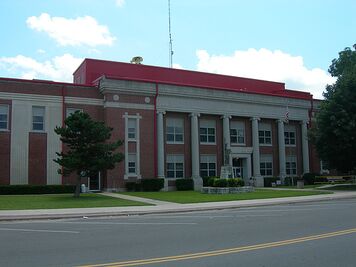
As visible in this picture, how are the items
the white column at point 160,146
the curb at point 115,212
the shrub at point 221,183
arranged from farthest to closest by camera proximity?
the white column at point 160,146, the shrub at point 221,183, the curb at point 115,212

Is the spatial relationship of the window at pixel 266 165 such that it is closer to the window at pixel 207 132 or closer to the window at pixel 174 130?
the window at pixel 207 132

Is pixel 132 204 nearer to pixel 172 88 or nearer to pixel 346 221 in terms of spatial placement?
pixel 346 221

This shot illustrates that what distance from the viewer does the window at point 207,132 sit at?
150 feet

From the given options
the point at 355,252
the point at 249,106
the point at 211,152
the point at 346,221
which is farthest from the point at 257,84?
the point at 355,252

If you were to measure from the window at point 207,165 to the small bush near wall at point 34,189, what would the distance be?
14275 mm

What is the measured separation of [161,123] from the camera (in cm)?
4216

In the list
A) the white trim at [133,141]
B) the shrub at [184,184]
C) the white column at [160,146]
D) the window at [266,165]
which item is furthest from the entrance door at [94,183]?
the window at [266,165]

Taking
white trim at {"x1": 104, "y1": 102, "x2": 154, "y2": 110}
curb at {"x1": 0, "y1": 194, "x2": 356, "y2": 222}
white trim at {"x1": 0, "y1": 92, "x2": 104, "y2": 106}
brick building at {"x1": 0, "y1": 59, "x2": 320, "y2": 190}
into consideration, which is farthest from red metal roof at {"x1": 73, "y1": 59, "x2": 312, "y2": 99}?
curb at {"x1": 0, "y1": 194, "x2": 356, "y2": 222}

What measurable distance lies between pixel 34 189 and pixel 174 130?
1508 centimetres

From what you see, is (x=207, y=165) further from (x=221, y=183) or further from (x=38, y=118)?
(x=38, y=118)

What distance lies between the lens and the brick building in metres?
37.5

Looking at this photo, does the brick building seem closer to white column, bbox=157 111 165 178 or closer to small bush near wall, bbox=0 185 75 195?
white column, bbox=157 111 165 178

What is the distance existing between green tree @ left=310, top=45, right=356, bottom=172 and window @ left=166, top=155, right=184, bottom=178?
42.6 ft

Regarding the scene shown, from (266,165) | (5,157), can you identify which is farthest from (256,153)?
(5,157)
